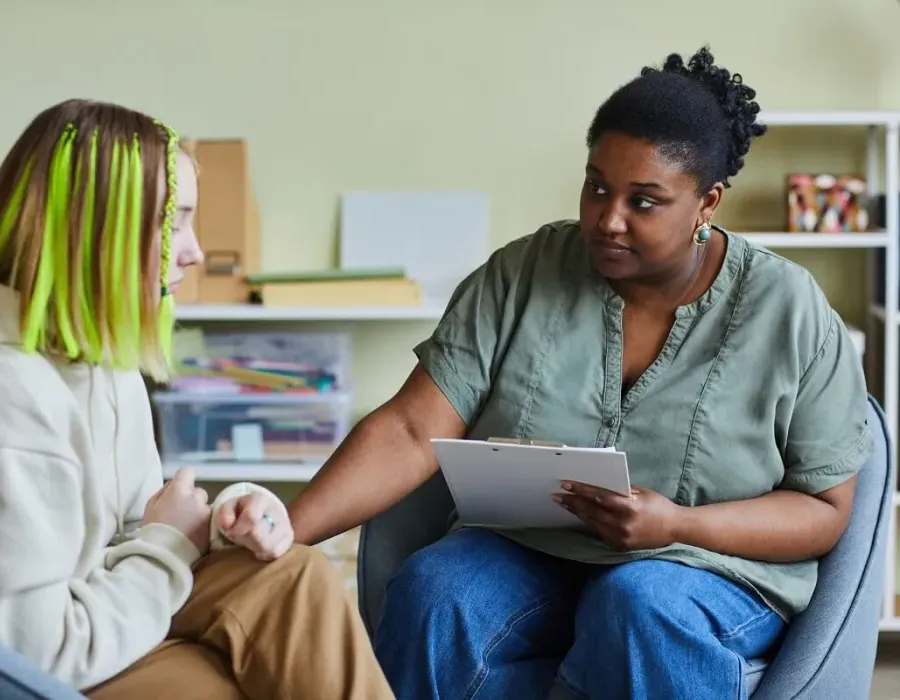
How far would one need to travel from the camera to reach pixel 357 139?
2588 millimetres

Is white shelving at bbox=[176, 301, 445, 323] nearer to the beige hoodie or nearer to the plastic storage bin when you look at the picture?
the plastic storage bin

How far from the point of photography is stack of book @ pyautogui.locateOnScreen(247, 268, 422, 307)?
2.38 metres

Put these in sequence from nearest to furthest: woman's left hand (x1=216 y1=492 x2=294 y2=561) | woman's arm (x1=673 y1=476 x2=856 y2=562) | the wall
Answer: woman's left hand (x1=216 y1=492 x2=294 y2=561) < woman's arm (x1=673 y1=476 x2=856 y2=562) < the wall

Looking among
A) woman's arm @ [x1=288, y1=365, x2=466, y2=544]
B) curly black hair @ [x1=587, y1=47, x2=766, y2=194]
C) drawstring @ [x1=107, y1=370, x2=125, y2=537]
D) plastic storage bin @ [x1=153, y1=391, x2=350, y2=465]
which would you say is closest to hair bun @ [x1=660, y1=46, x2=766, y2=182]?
curly black hair @ [x1=587, y1=47, x2=766, y2=194]

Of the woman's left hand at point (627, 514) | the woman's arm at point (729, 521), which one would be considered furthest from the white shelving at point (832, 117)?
the woman's left hand at point (627, 514)

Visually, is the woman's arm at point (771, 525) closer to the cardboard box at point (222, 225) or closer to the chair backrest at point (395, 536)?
the chair backrest at point (395, 536)

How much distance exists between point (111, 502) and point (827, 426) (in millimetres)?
868

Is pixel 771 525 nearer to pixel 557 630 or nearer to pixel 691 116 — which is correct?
pixel 557 630

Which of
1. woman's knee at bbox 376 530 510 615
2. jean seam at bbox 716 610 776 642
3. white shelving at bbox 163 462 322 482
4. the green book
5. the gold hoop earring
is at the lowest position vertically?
white shelving at bbox 163 462 322 482

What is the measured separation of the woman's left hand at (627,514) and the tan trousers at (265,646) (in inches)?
14.8

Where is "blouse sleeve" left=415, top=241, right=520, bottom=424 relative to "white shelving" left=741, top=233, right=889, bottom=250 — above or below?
below

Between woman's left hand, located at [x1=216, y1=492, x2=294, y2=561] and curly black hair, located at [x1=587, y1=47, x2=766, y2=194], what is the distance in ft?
2.21

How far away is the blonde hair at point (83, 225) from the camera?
3.44 feet

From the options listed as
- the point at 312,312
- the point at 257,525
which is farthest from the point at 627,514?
the point at 312,312
